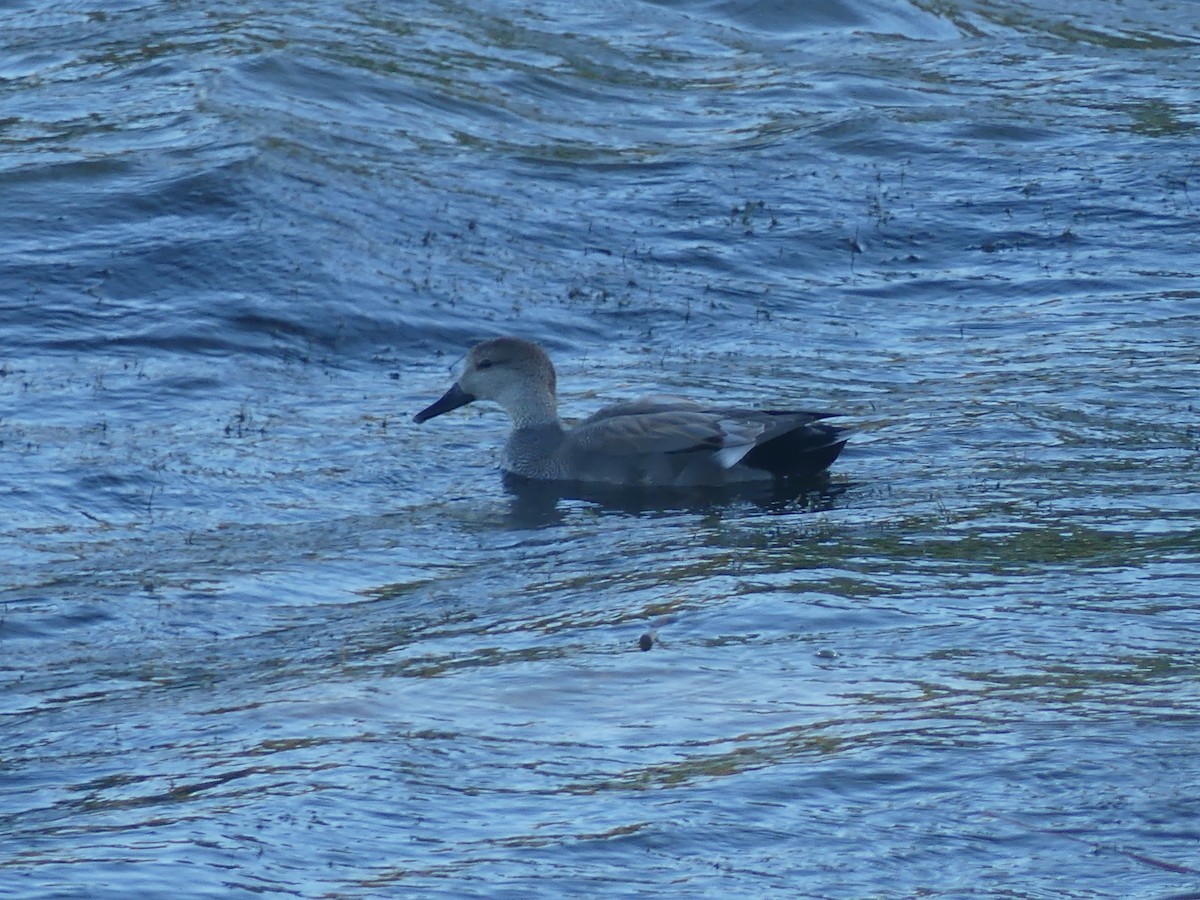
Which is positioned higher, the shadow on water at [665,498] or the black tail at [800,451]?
the black tail at [800,451]

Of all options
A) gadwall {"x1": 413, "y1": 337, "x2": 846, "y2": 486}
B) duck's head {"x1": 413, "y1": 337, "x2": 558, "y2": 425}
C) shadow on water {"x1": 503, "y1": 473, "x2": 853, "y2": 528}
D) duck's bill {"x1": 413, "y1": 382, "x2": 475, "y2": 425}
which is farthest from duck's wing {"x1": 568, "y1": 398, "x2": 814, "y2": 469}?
→ duck's bill {"x1": 413, "y1": 382, "x2": 475, "y2": 425}

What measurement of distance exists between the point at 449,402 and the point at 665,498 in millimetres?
1732

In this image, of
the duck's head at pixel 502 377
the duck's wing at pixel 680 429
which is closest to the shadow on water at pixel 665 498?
the duck's wing at pixel 680 429

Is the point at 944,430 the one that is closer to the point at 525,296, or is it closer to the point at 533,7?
the point at 525,296

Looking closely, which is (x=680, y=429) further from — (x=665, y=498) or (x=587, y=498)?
(x=587, y=498)

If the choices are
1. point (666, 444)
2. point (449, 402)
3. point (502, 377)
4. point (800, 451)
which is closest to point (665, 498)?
point (666, 444)

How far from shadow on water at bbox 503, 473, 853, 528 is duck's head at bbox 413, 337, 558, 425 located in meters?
0.85

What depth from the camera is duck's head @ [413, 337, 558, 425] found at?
11711mm

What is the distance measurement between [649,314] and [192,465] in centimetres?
454

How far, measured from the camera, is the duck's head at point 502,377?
1171cm

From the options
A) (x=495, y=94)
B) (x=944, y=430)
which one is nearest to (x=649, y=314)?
(x=944, y=430)

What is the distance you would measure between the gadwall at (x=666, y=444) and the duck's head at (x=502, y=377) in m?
0.05

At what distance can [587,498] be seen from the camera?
426 inches

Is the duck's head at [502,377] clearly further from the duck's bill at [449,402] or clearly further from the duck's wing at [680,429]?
the duck's wing at [680,429]
